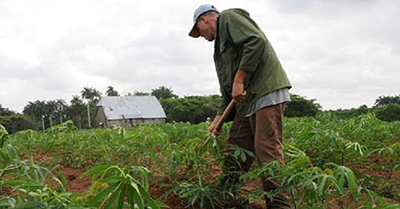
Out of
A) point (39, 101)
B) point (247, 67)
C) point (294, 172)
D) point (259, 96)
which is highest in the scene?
point (39, 101)

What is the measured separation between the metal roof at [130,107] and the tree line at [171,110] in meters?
1.76

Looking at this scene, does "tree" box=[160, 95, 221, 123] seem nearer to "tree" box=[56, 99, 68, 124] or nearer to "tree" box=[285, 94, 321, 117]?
"tree" box=[285, 94, 321, 117]

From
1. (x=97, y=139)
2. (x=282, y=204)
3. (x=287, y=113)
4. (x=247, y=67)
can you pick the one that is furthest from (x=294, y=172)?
(x=287, y=113)

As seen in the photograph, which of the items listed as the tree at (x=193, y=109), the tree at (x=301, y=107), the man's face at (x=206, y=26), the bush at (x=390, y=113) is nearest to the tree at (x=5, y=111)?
the tree at (x=193, y=109)

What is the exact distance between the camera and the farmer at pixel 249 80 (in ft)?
7.26

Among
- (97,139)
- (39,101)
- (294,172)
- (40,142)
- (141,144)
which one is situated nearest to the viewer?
(294,172)

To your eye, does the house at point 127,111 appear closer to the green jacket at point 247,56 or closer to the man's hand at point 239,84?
the green jacket at point 247,56

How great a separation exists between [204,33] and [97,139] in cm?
126

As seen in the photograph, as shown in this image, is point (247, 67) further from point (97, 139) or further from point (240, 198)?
point (97, 139)

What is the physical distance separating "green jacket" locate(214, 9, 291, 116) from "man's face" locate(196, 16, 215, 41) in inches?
2.9

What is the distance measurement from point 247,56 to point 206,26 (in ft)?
1.49

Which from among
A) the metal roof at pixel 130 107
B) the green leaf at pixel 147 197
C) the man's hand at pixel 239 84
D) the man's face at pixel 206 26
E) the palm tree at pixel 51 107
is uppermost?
the palm tree at pixel 51 107

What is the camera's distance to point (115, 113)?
35.7m

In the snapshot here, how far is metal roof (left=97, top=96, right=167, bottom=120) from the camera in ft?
117
